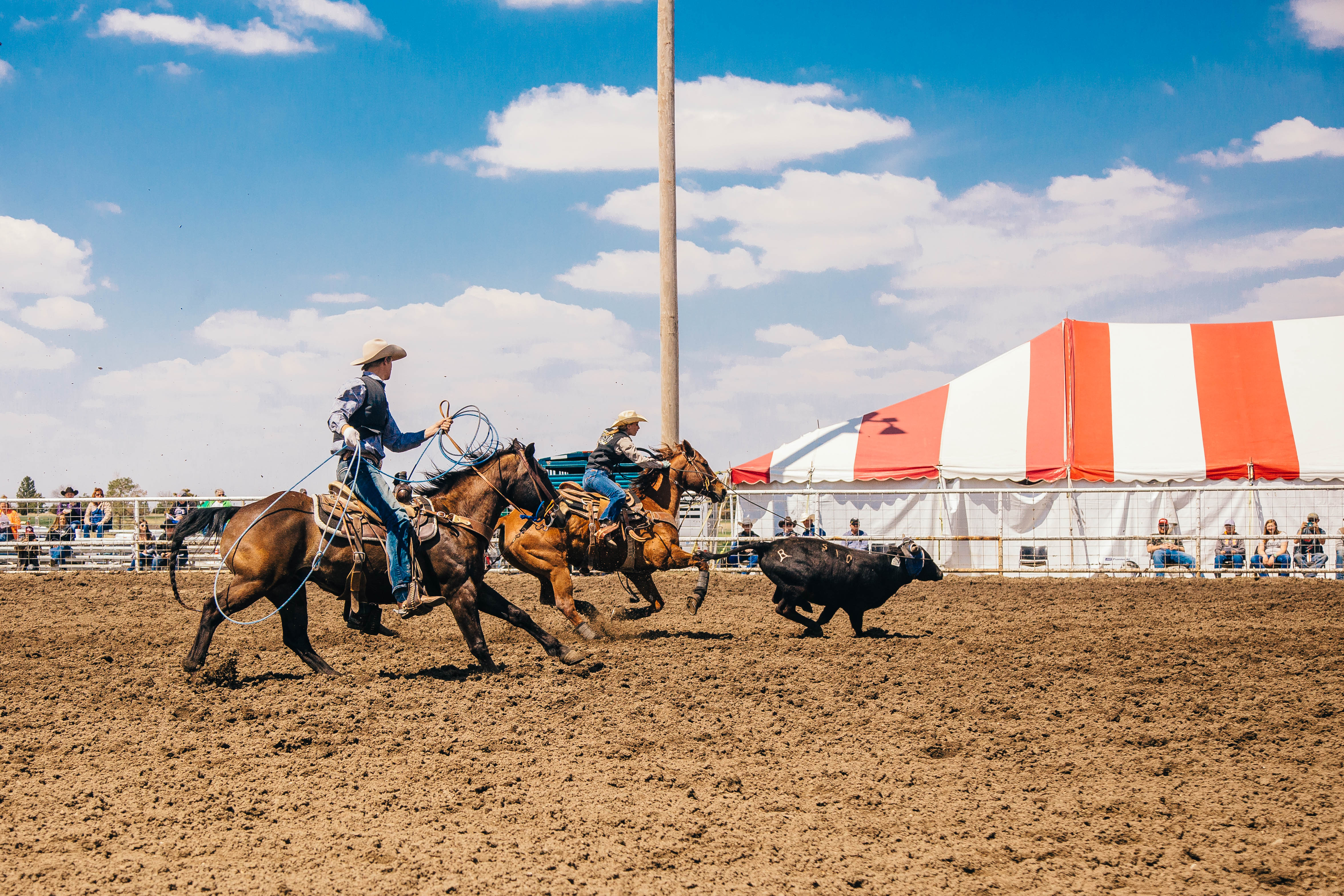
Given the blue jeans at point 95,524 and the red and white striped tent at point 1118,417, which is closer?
the red and white striped tent at point 1118,417

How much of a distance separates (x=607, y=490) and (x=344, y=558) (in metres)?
2.55

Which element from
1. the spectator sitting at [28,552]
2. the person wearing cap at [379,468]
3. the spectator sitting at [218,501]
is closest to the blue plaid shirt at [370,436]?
the person wearing cap at [379,468]

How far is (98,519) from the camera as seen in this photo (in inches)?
663

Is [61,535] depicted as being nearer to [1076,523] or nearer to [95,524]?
[95,524]

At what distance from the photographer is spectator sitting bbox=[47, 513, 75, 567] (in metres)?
Answer: 16.4

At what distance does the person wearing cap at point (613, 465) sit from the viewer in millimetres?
8188

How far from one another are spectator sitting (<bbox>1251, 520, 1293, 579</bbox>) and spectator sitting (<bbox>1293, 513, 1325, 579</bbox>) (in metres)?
0.11

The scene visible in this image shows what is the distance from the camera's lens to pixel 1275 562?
12.7 meters

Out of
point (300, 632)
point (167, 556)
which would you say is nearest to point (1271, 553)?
point (300, 632)

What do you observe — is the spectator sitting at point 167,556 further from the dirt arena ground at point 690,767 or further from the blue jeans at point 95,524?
the dirt arena ground at point 690,767

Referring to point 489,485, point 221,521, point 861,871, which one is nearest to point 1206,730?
point 861,871

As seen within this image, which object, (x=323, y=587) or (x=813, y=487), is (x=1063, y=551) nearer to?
(x=813, y=487)

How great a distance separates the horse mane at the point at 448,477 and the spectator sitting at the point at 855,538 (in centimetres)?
557

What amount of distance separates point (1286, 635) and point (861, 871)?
628 cm
